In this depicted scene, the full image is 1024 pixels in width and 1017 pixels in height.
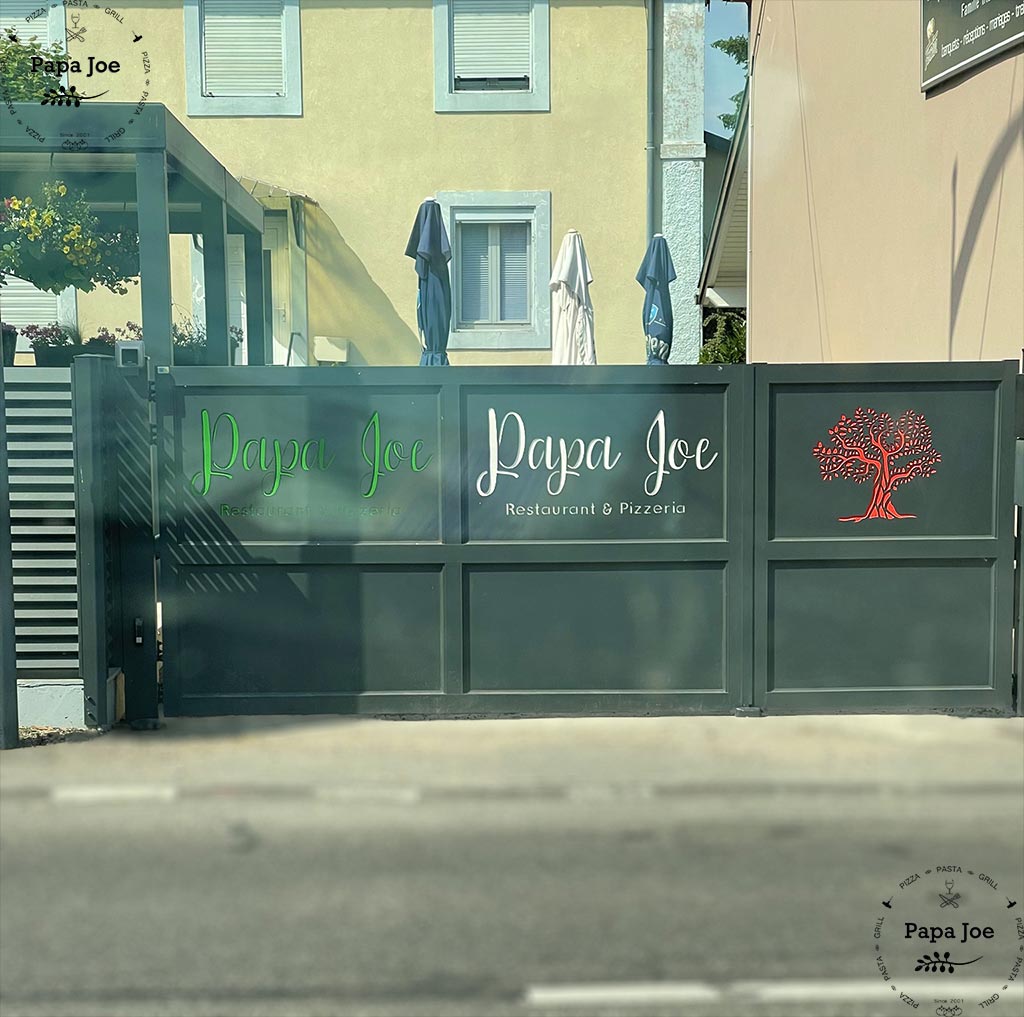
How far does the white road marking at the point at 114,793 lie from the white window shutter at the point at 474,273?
10210mm

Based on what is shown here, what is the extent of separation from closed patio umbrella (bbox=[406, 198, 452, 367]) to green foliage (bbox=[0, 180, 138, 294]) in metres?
2.73

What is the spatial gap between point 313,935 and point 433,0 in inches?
515

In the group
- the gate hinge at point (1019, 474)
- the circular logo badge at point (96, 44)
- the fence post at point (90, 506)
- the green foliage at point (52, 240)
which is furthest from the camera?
the circular logo badge at point (96, 44)

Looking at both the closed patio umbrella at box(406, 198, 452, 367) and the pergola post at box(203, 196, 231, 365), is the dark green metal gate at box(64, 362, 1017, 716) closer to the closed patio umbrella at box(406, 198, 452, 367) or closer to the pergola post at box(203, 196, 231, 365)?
the closed patio umbrella at box(406, 198, 452, 367)

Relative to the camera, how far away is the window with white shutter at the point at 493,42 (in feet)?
49.0

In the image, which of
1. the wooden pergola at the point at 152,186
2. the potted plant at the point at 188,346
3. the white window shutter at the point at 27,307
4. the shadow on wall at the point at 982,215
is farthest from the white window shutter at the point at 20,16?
the shadow on wall at the point at 982,215

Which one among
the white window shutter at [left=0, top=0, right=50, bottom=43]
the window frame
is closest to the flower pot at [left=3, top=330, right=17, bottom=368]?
the window frame

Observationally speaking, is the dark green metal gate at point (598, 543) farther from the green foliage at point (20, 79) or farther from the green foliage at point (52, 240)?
the green foliage at point (20, 79)

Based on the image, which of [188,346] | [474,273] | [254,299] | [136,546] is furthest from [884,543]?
[474,273]

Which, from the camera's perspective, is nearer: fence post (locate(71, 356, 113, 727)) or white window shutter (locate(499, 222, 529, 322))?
fence post (locate(71, 356, 113, 727))

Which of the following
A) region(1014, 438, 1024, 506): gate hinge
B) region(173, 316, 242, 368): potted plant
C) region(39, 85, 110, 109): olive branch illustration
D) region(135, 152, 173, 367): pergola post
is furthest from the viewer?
region(173, 316, 242, 368): potted plant

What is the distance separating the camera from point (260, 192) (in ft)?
48.5

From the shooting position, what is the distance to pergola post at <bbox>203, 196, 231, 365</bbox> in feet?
36.7

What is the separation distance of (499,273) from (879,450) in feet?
29.2
